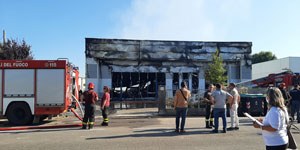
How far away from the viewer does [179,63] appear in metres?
39.0

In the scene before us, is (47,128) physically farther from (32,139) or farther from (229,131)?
(229,131)

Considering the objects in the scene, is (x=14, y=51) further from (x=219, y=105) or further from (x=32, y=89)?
(x=219, y=105)

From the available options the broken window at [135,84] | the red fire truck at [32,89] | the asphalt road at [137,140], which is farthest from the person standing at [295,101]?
the broken window at [135,84]

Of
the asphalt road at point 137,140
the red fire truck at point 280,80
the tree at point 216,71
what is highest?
the tree at point 216,71

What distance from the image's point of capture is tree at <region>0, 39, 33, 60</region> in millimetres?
30788

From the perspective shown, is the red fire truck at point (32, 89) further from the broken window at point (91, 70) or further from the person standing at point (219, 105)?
the broken window at point (91, 70)

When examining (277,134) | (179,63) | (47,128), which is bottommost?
(47,128)

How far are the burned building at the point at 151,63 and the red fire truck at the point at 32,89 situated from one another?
20.7m

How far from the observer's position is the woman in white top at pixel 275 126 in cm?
508

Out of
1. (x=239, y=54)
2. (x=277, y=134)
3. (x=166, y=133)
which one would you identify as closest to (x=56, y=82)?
(x=166, y=133)

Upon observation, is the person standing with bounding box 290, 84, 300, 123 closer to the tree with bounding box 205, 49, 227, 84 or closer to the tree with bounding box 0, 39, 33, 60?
the tree with bounding box 205, 49, 227, 84

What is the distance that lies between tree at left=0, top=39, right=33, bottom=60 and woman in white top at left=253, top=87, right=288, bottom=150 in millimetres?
28821

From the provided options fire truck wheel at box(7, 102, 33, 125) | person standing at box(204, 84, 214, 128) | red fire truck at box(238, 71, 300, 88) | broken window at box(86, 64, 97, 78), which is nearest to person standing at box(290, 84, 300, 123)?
person standing at box(204, 84, 214, 128)

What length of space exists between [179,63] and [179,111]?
26574 mm
